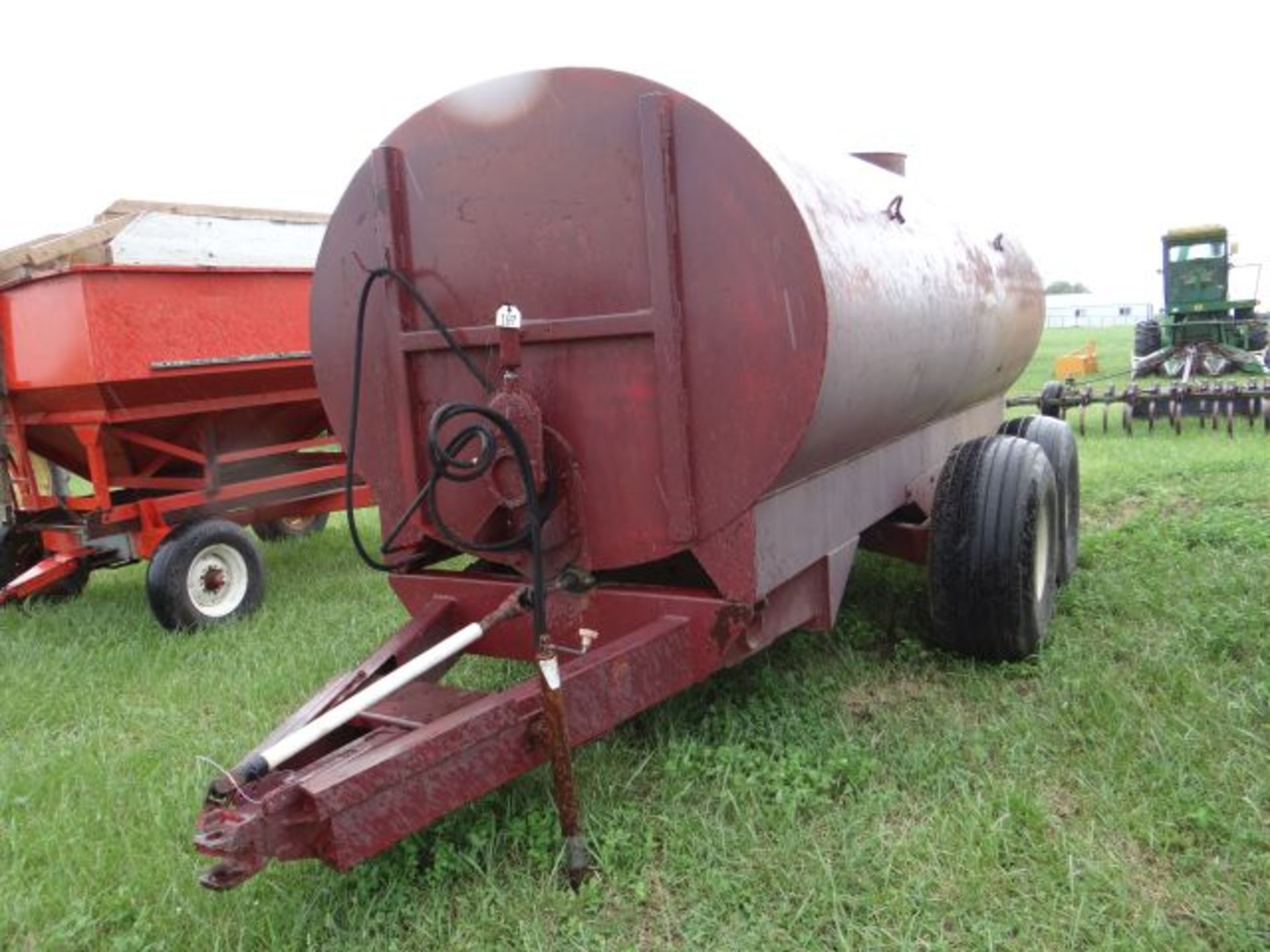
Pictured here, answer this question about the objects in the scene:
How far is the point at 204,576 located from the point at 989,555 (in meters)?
4.28

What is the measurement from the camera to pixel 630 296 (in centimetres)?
301

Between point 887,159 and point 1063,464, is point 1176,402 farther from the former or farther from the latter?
point 887,159

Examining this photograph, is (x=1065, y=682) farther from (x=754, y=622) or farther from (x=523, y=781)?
(x=523, y=781)

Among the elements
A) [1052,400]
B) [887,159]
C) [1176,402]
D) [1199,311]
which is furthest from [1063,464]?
[1199,311]

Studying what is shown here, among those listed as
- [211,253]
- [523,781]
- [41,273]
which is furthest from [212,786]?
[211,253]

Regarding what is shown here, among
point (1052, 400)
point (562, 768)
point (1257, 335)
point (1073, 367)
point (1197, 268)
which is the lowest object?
point (1073, 367)

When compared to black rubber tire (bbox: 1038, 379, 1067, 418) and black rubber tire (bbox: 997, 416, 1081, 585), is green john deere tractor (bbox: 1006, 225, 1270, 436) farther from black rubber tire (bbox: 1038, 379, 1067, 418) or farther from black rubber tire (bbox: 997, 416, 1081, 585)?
black rubber tire (bbox: 997, 416, 1081, 585)

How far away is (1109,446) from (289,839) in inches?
403

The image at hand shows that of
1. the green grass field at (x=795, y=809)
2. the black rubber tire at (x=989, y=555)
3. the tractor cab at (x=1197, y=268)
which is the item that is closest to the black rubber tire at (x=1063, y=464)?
the green grass field at (x=795, y=809)

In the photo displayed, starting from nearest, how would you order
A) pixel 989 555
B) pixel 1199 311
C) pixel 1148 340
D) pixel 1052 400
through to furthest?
pixel 989 555 → pixel 1052 400 → pixel 1199 311 → pixel 1148 340

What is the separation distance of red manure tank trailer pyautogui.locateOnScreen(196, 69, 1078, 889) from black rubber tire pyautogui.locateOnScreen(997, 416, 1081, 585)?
194 cm

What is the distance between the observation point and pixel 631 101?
2.90 metres

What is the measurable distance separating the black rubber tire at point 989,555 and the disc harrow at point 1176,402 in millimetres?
6798

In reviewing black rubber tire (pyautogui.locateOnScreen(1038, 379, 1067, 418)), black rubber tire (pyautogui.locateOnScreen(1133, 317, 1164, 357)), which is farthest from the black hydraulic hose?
black rubber tire (pyautogui.locateOnScreen(1133, 317, 1164, 357))
